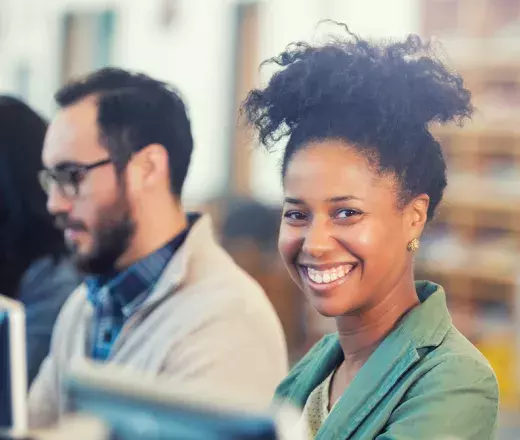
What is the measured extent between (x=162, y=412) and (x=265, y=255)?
566 centimetres

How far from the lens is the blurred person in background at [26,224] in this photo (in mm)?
2160

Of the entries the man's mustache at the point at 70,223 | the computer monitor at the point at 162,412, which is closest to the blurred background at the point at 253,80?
the man's mustache at the point at 70,223

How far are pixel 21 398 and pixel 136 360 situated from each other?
726mm

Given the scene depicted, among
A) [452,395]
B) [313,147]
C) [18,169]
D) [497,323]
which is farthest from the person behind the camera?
[497,323]

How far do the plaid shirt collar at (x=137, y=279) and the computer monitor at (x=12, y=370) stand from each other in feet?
2.56

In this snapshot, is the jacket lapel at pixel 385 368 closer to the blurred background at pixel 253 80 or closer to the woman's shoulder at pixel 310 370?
the woman's shoulder at pixel 310 370

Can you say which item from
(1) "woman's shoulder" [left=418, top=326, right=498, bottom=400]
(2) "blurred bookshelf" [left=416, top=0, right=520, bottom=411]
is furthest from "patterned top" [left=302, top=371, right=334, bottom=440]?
(2) "blurred bookshelf" [left=416, top=0, right=520, bottom=411]

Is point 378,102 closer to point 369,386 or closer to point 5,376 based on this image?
point 369,386

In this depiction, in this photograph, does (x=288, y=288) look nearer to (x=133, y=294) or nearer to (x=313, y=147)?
(x=133, y=294)

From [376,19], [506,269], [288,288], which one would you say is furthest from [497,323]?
[376,19]

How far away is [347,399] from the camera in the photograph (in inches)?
44.9

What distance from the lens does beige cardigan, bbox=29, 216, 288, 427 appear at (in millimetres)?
1587

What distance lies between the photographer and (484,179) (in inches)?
235

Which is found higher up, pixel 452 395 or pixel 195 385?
pixel 195 385
